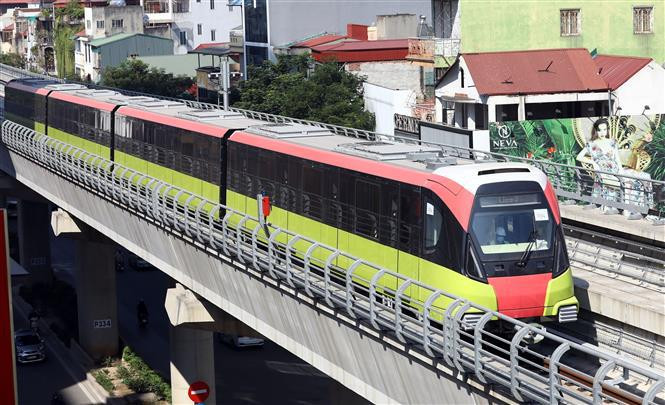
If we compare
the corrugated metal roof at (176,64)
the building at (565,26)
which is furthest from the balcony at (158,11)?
the building at (565,26)

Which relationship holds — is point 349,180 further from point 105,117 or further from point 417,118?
point 417,118

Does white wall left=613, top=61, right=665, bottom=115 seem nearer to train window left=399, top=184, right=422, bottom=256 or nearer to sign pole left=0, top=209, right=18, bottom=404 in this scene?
train window left=399, top=184, right=422, bottom=256

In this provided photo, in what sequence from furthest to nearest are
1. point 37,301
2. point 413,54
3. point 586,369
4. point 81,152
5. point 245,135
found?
point 37,301 < point 413,54 < point 81,152 < point 245,135 < point 586,369

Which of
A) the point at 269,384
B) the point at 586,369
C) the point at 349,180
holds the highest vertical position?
the point at 349,180

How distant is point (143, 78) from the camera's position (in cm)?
8725

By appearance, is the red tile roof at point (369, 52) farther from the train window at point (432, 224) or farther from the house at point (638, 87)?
the train window at point (432, 224)

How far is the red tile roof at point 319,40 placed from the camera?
231 ft

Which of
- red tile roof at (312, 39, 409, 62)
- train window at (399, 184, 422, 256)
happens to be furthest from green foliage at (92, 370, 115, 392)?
train window at (399, 184, 422, 256)

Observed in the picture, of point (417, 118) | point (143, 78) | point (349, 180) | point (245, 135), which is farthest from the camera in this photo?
point (143, 78)

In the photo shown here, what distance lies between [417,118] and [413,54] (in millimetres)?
5902

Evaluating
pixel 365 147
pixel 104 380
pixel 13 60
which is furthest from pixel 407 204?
pixel 13 60

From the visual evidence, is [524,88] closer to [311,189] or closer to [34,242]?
[311,189]

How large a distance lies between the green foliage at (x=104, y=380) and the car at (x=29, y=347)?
11.7ft

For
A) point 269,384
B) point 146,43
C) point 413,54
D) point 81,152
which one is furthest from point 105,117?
point 146,43
